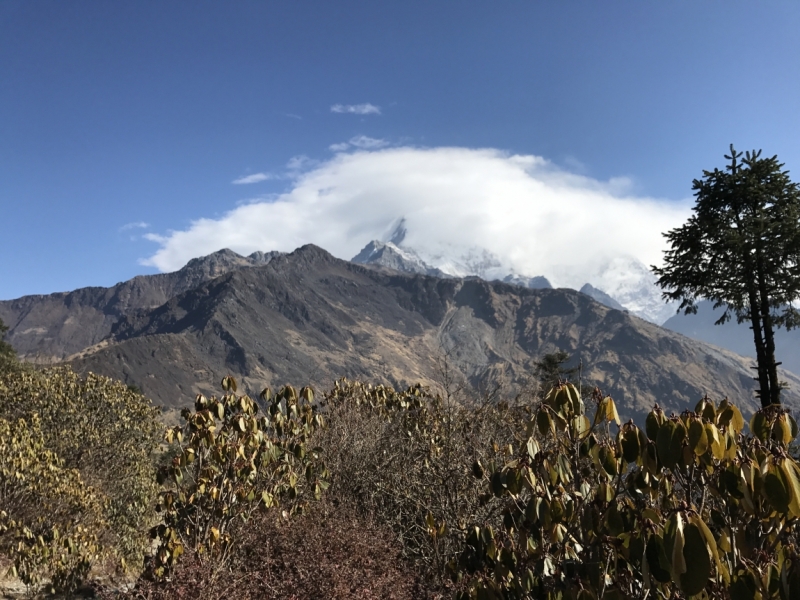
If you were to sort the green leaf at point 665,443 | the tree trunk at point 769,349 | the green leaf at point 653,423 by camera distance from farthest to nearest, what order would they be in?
the tree trunk at point 769,349
the green leaf at point 653,423
the green leaf at point 665,443

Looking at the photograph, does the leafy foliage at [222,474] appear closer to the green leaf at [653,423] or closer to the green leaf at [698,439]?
the green leaf at [653,423]

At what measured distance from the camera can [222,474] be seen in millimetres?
6688

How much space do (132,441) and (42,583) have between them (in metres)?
5.05

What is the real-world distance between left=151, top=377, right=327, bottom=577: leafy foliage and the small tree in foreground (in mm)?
12977

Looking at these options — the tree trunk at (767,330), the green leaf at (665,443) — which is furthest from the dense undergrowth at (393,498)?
the tree trunk at (767,330)

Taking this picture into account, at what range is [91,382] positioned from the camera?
13.5m

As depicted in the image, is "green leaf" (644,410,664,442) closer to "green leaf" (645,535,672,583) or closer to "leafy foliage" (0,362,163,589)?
"green leaf" (645,535,672,583)

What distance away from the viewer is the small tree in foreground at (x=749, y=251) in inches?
563

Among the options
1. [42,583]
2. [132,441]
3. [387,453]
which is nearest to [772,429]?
[387,453]

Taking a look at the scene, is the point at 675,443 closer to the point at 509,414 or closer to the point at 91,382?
the point at 509,414

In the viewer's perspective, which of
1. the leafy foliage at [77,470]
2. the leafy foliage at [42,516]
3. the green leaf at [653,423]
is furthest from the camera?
the leafy foliage at [77,470]

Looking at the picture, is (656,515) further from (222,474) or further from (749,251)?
(749,251)

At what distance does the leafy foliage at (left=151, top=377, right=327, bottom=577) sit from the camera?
6.27m

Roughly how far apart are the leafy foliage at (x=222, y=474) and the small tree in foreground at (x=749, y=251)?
13.0 m
